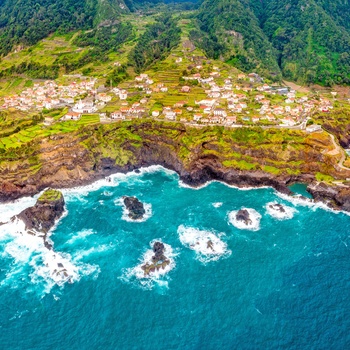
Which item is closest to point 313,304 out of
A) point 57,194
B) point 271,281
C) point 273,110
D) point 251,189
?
point 271,281

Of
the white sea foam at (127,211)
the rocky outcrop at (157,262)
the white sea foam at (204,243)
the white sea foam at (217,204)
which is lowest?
the white sea foam at (217,204)

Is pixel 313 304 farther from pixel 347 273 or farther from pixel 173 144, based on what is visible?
pixel 173 144

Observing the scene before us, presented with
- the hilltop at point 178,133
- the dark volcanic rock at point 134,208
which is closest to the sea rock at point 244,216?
the hilltop at point 178,133

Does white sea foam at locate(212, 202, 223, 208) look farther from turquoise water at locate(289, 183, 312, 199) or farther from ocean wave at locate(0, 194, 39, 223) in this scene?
ocean wave at locate(0, 194, 39, 223)

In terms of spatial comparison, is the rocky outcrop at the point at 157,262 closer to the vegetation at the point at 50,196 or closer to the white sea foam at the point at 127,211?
the white sea foam at the point at 127,211

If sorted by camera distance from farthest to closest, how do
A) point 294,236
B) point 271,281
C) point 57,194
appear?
1. point 57,194
2. point 294,236
3. point 271,281

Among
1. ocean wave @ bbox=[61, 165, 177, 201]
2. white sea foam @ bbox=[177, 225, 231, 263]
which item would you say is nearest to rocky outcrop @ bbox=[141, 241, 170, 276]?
white sea foam @ bbox=[177, 225, 231, 263]
